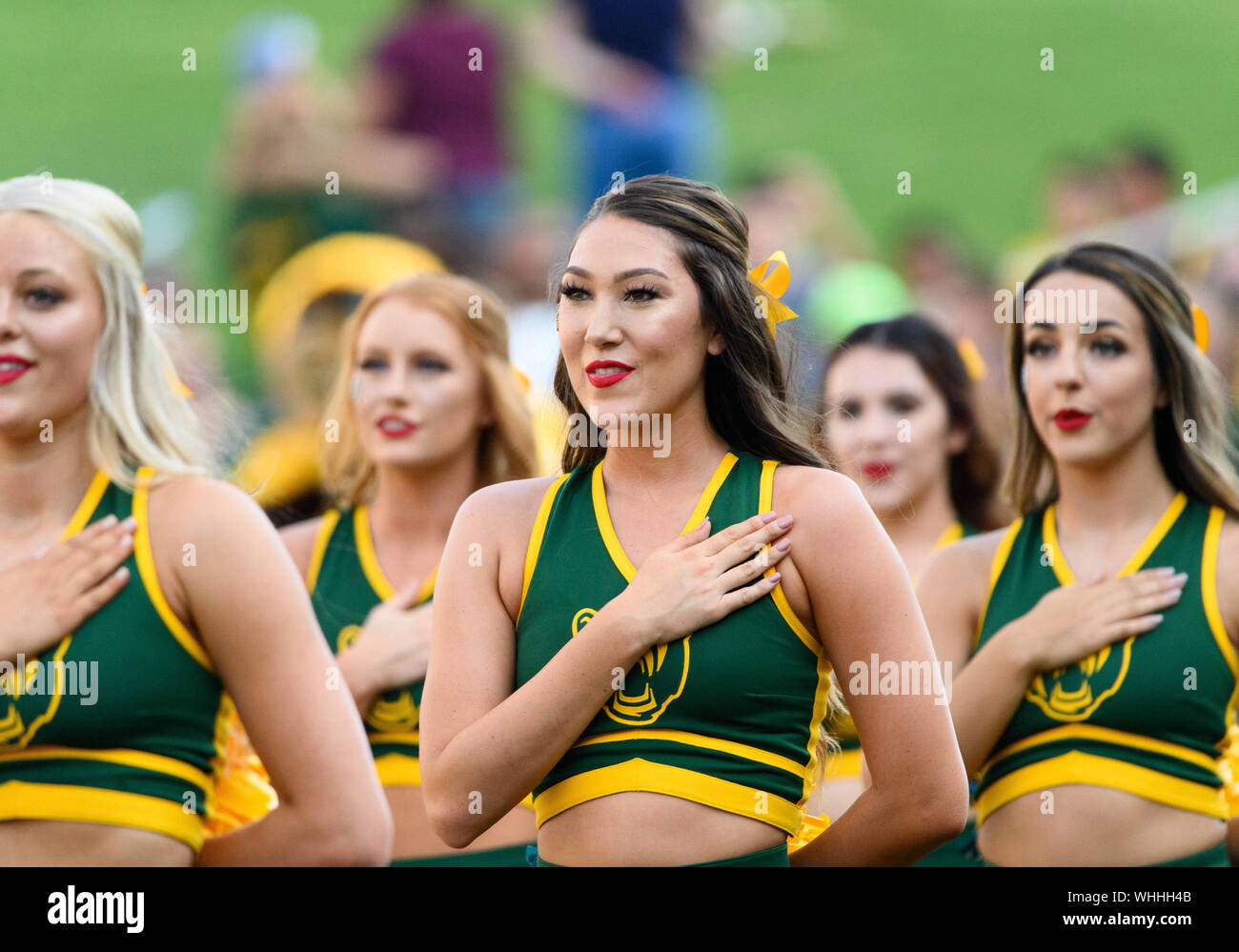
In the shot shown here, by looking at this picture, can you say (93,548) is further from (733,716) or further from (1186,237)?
(1186,237)

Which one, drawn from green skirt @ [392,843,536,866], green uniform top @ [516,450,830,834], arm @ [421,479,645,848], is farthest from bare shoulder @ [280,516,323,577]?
green uniform top @ [516,450,830,834]

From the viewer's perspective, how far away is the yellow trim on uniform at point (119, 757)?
106 inches

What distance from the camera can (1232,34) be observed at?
17.3 meters

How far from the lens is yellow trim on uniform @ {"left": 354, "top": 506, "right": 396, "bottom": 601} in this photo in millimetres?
4012

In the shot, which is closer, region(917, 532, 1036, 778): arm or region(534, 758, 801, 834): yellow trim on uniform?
region(534, 758, 801, 834): yellow trim on uniform

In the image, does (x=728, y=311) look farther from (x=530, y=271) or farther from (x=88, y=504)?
(x=530, y=271)

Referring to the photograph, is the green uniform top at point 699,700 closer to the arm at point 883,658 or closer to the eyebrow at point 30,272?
the arm at point 883,658

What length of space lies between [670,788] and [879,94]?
15.9 m

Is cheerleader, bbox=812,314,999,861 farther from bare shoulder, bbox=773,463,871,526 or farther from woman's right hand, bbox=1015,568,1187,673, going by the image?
bare shoulder, bbox=773,463,871,526

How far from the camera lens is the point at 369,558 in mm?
4070

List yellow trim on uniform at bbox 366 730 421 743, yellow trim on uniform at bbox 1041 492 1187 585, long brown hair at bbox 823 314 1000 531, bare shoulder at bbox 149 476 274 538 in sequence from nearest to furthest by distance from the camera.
→ bare shoulder at bbox 149 476 274 538 → yellow trim on uniform at bbox 1041 492 1187 585 → yellow trim on uniform at bbox 366 730 421 743 → long brown hair at bbox 823 314 1000 531

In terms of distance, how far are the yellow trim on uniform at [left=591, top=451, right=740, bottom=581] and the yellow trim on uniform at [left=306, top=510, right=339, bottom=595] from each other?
1.60 meters

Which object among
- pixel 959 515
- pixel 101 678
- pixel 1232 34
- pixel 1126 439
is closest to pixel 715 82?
pixel 1232 34

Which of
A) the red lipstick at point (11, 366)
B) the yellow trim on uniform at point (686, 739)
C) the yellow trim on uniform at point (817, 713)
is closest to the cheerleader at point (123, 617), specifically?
the red lipstick at point (11, 366)
